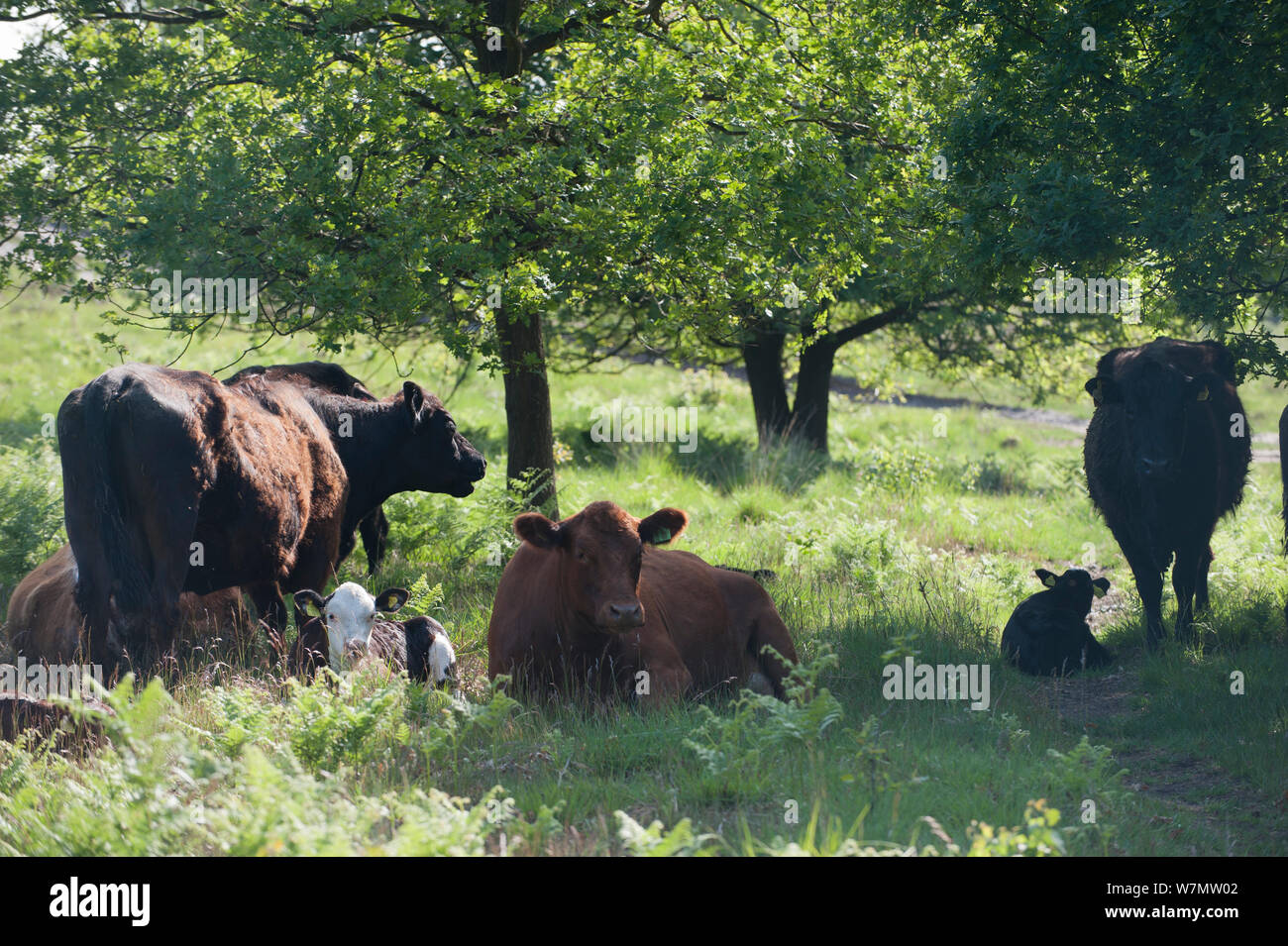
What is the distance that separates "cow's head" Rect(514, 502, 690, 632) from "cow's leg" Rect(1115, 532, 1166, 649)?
15.2 ft

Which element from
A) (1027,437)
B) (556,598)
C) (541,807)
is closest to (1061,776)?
(541,807)

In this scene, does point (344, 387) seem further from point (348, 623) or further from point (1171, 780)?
point (1171, 780)

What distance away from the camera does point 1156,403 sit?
31.6 feet

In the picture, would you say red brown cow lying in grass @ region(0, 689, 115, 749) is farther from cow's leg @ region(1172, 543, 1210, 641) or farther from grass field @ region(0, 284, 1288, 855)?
cow's leg @ region(1172, 543, 1210, 641)

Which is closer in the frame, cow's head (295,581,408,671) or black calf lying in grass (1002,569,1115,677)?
cow's head (295,581,408,671)

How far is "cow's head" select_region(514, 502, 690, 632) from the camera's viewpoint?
7074 millimetres

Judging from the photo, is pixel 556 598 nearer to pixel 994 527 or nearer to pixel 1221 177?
pixel 1221 177

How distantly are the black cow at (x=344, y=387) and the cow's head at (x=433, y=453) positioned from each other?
0.54 metres

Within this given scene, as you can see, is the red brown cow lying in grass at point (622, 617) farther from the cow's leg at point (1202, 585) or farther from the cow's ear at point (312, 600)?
the cow's leg at point (1202, 585)

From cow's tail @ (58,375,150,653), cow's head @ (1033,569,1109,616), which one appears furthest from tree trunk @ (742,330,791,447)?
cow's tail @ (58,375,150,653)

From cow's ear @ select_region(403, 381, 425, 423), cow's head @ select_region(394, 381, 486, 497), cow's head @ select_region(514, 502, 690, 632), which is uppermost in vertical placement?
cow's ear @ select_region(403, 381, 425, 423)

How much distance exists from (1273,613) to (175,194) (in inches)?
388

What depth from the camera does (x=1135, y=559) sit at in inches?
391

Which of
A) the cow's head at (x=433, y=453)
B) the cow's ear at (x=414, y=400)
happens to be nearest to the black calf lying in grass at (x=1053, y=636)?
the cow's head at (x=433, y=453)
